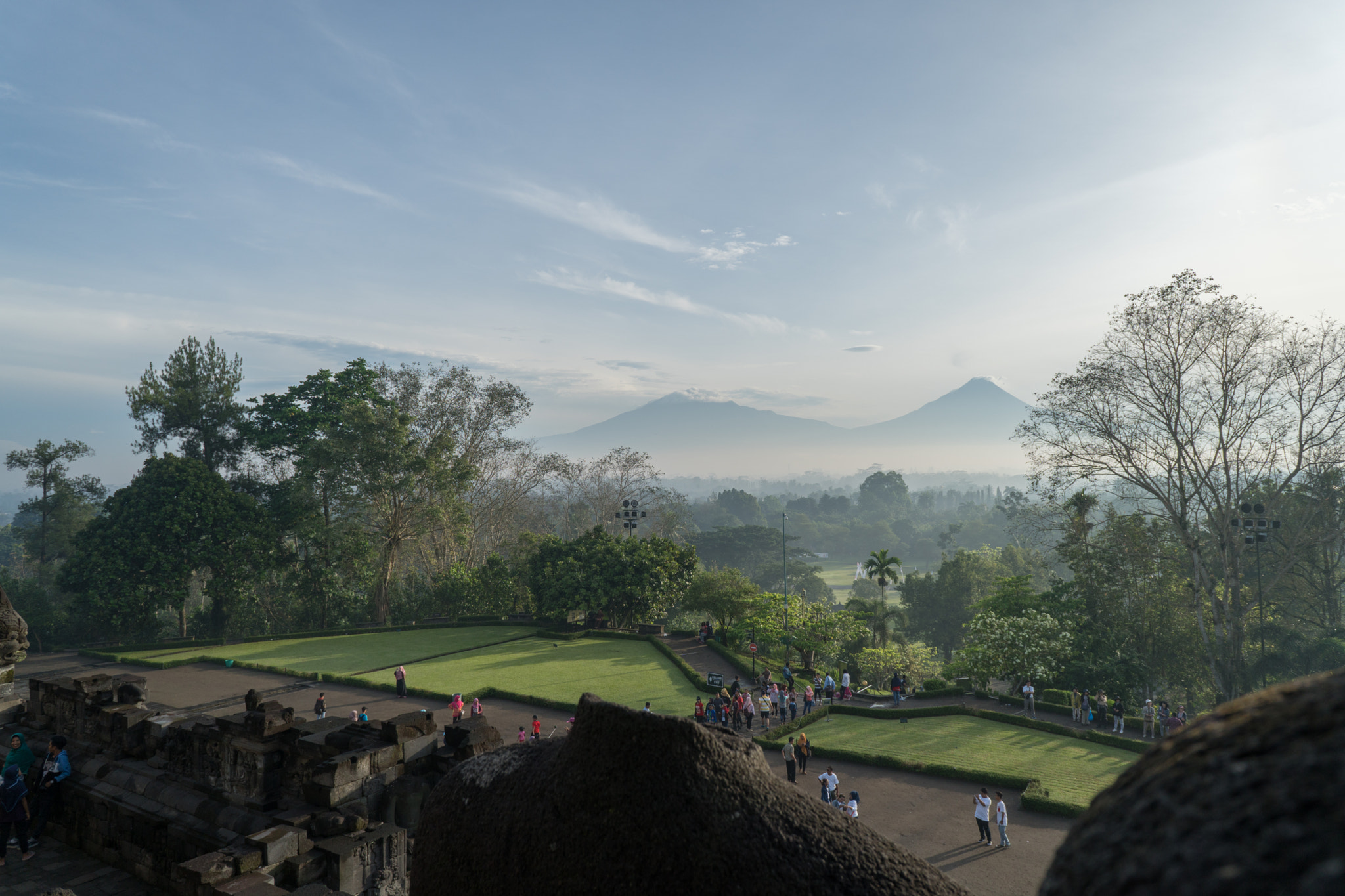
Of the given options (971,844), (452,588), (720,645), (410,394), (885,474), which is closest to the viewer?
(971,844)

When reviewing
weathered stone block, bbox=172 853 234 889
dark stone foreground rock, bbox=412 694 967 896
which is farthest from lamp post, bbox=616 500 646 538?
dark stone foreground rock, bbox=412 694 967 896

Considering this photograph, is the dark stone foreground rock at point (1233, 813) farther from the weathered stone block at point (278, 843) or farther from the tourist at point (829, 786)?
the tourist at point (829, 786)

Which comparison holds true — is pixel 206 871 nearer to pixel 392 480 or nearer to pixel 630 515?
pixel 630 515

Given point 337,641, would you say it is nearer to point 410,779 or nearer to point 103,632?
point 103,632

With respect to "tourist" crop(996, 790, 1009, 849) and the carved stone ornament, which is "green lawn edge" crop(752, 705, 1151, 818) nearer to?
"tourist" crop(996, 790, 1009, 849)

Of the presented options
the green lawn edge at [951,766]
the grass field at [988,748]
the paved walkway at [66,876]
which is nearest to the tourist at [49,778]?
the paved walkway at [66,876]

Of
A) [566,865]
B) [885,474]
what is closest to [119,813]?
[566,865]
